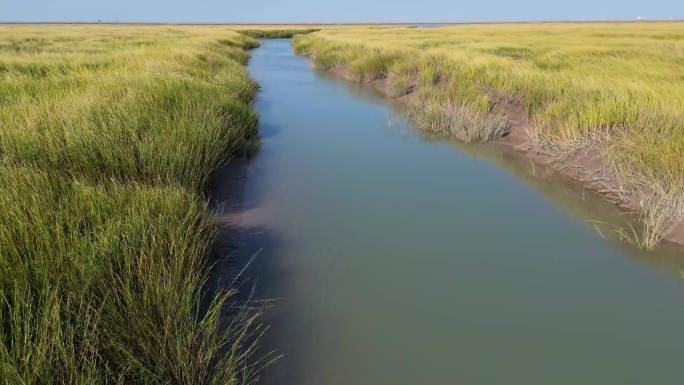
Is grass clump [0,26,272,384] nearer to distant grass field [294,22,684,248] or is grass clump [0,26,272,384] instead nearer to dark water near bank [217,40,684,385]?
dark water near bank [217,40,684,385]

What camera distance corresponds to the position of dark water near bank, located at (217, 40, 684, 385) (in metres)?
2.78

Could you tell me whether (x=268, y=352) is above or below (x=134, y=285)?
below

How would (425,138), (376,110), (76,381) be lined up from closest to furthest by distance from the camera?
(76,381) < (425,138) < (376,110)

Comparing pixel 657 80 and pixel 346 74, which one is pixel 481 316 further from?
pixel 346 74

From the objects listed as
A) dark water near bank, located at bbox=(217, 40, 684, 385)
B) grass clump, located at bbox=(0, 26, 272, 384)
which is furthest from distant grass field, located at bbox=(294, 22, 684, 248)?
grass clump, located at bbox=(0, 26, 272, 384)

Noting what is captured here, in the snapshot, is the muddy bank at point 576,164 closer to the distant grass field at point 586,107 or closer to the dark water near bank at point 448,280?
the distant grass field at point 586,107

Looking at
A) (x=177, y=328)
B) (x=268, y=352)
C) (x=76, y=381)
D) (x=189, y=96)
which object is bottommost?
(x=268, y=352)

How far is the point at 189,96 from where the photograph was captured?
6.94 metres

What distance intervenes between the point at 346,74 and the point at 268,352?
50.7 feet

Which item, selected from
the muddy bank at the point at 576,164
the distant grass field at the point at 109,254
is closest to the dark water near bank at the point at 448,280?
the muddy bank at the point at 576,164

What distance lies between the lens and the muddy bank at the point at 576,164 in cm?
507

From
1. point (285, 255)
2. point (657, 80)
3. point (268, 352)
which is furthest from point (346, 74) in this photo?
point (268, 352)

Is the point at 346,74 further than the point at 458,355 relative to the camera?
Yes

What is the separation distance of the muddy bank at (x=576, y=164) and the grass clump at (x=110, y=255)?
4.62m
